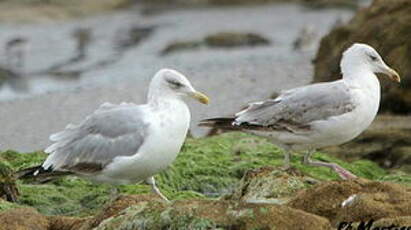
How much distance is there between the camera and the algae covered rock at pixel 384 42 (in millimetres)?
14828

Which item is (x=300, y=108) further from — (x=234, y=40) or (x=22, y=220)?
(x=234, y=40)

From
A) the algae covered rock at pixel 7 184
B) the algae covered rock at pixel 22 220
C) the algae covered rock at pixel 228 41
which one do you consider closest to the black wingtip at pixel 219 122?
the algae covered rock at pixel 7 184

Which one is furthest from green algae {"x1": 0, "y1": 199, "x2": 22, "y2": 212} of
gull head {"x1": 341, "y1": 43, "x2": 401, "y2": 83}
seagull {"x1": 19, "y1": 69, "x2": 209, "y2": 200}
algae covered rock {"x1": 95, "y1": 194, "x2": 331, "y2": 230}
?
gull head {"x1": 341, "y1": 43, "x2": 401, "y2": 83}

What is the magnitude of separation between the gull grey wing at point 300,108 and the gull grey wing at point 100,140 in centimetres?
A: 147

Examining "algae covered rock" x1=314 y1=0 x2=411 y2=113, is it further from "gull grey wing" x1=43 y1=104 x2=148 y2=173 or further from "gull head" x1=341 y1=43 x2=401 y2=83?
"gull grey wing" x1=43 y1=104 x2=148 y2=173

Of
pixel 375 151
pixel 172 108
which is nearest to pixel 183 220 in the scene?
pixel 172 108

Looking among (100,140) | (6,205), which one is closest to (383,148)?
(100,140)

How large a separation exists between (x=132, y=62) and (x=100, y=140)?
682 inches

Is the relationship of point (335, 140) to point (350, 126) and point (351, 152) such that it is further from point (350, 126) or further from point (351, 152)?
point (351, 152)

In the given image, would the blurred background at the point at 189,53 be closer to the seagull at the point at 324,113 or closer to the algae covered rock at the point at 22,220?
the seagull at the point at 324,113

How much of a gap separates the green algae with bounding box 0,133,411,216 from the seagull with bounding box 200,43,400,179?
86cm

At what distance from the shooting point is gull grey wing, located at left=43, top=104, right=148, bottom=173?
8.73 meters

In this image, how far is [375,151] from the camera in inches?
502

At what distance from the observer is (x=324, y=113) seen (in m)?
9.55
